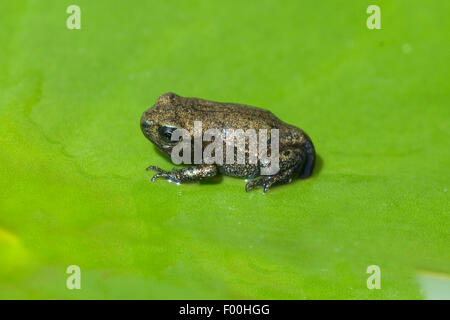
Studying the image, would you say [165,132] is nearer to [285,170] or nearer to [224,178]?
[224,178]

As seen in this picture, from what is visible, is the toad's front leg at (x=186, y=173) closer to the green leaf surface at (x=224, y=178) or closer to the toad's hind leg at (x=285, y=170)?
the green leaf surface at (x=224, y=178)

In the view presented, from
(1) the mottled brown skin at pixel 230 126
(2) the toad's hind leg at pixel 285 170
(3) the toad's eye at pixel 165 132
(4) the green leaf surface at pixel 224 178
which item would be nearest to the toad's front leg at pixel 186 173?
(1) the mottled brown skin at pixel 230 126

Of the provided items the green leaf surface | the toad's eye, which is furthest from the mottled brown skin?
the green leaf surface

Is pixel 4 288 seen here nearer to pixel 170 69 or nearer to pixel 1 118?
pixel 1 118

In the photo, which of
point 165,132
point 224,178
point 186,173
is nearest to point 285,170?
point 224,178

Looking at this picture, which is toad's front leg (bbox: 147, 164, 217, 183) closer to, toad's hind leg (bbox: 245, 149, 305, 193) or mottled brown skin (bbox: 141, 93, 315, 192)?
mottled brown skin (bbox: 141, 93, 315, 192)

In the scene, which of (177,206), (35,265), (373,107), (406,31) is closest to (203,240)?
(177,206)
